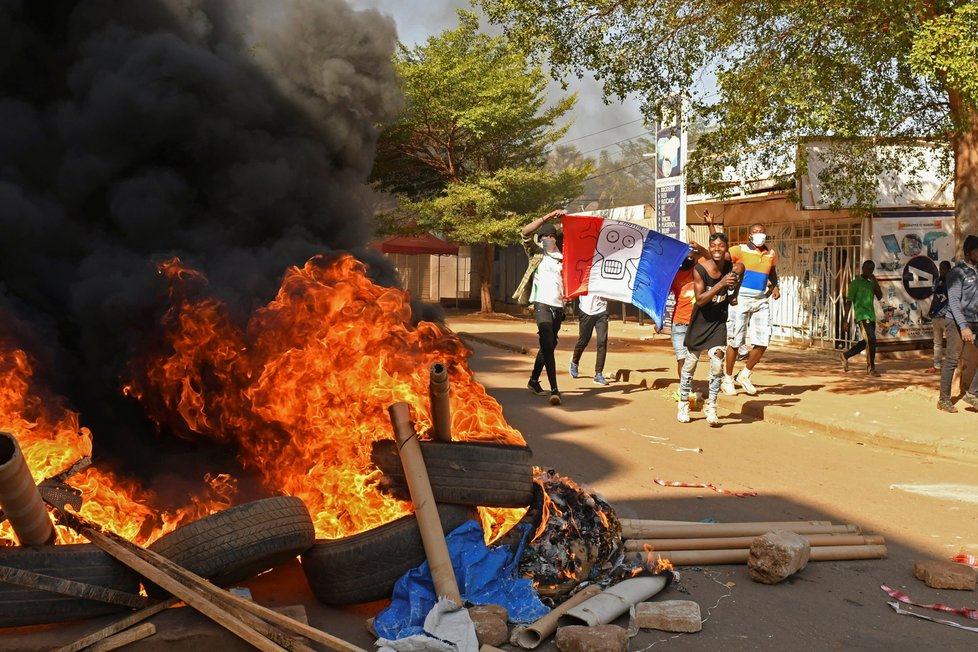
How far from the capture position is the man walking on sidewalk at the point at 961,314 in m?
10.3

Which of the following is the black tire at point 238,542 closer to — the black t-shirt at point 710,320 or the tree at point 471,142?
the black t-shirt at point 710,320

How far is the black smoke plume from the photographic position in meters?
6.29

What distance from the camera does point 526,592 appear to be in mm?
4570

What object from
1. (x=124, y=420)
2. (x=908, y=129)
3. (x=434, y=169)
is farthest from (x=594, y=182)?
(x=124, y=420)

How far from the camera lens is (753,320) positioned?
12.1m

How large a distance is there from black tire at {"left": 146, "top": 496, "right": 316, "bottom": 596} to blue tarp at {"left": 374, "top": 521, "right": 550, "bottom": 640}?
0.58 m

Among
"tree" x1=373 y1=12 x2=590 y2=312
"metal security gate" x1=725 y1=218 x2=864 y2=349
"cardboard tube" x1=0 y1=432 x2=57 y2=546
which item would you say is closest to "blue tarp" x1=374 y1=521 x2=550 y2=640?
"cardboard tube" x1=0 y1=432 x2=57 y2=546

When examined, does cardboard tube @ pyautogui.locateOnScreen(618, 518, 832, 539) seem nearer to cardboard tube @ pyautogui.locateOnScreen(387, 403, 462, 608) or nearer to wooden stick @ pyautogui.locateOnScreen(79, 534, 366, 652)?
cardboard tube @ pyautogui.locateOnScreen(387, 403, 462, 608)

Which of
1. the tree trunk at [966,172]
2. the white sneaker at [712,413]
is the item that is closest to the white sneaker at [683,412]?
the white sneaker at [712,413]

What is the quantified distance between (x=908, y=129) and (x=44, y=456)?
12.6 meters

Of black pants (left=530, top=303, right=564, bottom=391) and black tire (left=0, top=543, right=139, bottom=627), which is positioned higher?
black pants (left=530, top=303, right=564, bottom=391)

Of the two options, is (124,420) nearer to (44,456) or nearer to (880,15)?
(44,456)

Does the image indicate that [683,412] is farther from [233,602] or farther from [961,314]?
[233,602]

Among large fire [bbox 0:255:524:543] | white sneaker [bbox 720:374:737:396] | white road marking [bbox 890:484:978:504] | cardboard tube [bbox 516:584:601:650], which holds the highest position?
large fire [bbox 0:255:524:543]
